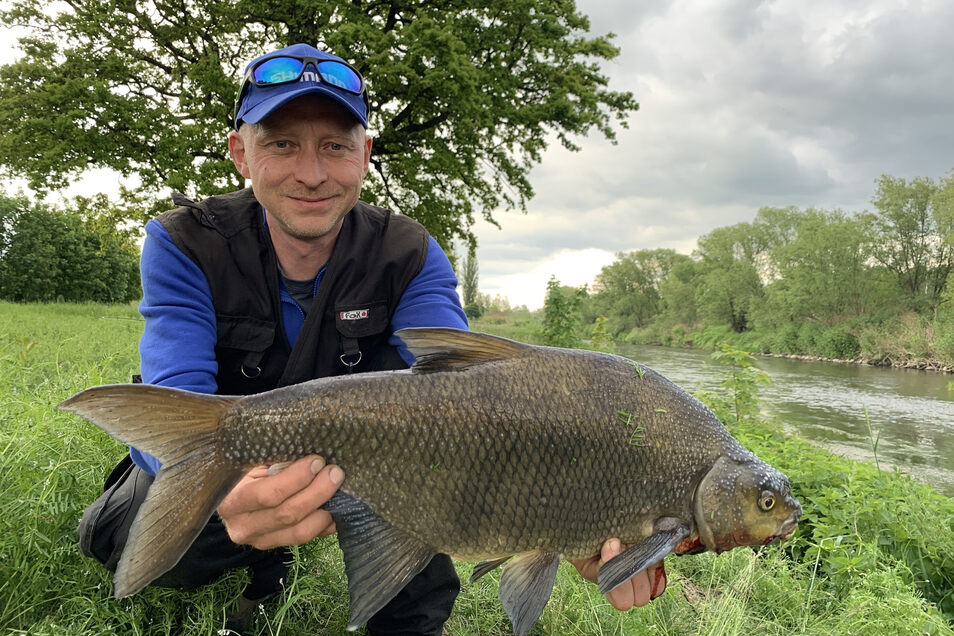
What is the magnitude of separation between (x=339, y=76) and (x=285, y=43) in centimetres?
1405

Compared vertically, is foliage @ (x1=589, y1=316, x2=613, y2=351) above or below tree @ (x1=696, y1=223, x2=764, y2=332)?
below

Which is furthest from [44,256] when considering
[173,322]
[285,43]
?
[173,322]

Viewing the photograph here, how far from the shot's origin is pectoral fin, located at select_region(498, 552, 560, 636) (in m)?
1.71

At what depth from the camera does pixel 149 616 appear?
220cm

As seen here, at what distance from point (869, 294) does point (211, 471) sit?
162 ft

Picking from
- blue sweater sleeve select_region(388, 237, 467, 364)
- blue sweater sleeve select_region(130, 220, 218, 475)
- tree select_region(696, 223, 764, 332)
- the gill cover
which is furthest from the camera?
tree select_region(696, 223, 764, 332)

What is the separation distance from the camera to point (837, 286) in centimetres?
4262


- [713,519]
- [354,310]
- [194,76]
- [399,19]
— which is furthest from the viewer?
[399,19]

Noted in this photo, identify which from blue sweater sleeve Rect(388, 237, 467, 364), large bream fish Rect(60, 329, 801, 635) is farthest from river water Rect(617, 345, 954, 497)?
blue sweater sleeve Rect(388, 237, 467, 364)

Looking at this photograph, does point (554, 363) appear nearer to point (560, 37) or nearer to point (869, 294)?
point (560, 37)

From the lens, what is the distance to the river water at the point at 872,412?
10359mm

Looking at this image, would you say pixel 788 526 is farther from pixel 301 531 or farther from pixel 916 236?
pixel 916 236

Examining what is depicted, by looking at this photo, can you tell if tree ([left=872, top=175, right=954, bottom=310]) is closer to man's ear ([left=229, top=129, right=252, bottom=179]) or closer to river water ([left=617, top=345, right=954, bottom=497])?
river water ([left=617, top=345, right=954, bottom=497])

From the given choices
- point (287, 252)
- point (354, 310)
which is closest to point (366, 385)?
point (354, 310)
